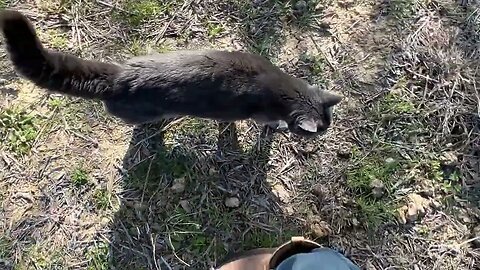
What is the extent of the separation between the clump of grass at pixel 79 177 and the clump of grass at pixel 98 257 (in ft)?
1.21

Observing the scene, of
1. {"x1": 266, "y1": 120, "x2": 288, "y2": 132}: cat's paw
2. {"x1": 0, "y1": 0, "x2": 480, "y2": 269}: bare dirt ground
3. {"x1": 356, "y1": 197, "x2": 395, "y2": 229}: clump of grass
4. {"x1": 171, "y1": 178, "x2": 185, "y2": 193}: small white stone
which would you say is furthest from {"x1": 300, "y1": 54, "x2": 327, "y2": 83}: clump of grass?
{"x1": 171, "y1": 178, "x2": 185, "y2": 193}: small white stone

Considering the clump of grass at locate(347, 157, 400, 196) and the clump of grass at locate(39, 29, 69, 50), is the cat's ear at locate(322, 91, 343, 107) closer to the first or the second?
the clump of grass at locate(347, 157, 400, 196)

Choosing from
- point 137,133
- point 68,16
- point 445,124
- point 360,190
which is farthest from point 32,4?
point 445,124

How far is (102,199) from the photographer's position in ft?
11.6

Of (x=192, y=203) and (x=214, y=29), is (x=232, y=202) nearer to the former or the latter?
(x=192, y=203)

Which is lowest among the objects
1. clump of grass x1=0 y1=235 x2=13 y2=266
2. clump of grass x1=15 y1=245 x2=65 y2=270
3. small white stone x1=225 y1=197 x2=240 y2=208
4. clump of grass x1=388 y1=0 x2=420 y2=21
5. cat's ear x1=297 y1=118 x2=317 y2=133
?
clump of grass x1=15 y1=245 x2=65 y2=270

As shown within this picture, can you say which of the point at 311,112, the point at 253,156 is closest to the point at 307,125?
the point at 311,112

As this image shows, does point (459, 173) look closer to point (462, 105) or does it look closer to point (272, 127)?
point (462, 105)

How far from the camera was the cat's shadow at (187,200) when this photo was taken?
11.5ft

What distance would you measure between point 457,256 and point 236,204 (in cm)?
130

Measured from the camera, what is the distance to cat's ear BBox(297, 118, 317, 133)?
3.29 m

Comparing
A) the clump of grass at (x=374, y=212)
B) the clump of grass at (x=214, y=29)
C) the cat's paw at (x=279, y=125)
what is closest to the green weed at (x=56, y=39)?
the clump of grass at (x=214, y=29)

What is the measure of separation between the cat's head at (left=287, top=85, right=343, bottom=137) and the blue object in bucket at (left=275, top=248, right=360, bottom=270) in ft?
2.16

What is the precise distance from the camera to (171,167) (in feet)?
11.8
